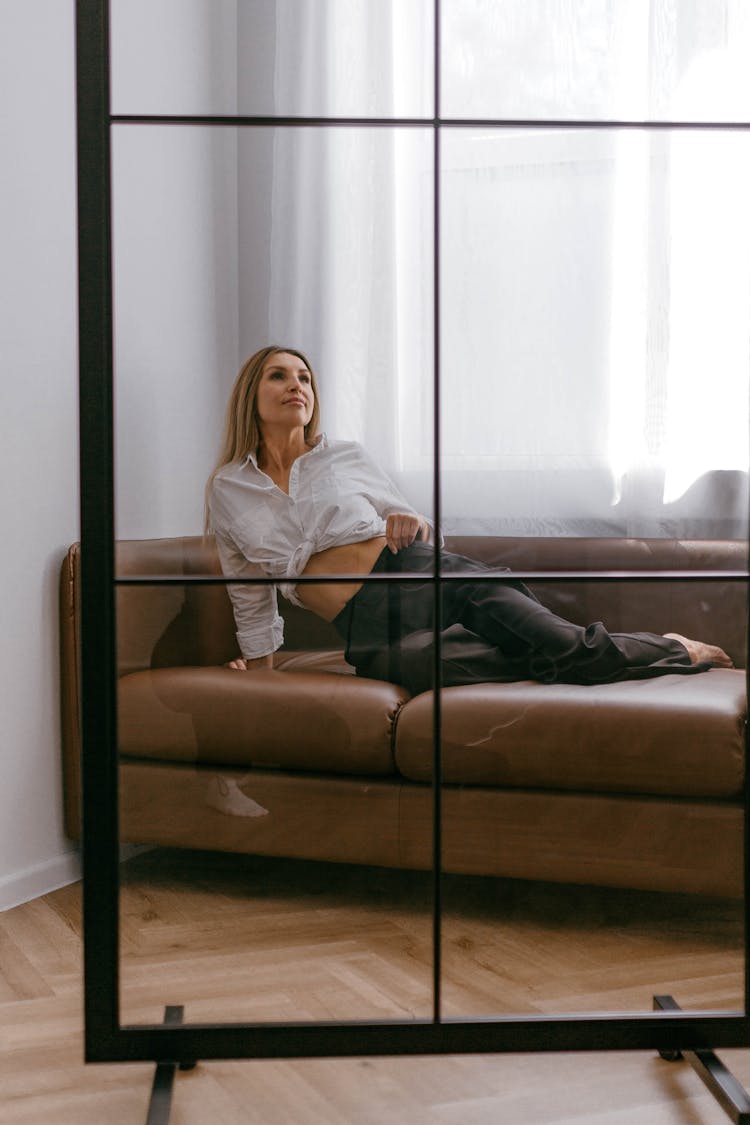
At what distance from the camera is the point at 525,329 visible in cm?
170

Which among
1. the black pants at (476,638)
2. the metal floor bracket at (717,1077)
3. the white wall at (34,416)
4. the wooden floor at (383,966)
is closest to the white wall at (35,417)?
the white wall at (34,416)

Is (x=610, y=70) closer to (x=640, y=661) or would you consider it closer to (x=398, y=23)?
(x=398, y=23)

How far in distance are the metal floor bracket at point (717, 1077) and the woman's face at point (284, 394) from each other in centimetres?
106

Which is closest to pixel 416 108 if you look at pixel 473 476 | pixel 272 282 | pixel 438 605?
pixel 272 282

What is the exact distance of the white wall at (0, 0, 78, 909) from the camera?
2555mm

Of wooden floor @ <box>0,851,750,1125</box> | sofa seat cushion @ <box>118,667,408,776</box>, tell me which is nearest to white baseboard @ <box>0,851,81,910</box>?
wooden floor @ <box>0,851,750,1125</box>

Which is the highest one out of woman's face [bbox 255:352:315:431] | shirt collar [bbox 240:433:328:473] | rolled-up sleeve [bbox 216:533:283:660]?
woman's face [bbox 255:352:315:431]

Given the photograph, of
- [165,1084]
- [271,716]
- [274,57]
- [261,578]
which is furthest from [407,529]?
[165,1084]

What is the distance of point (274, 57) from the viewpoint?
167cm

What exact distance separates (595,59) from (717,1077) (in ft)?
5.01

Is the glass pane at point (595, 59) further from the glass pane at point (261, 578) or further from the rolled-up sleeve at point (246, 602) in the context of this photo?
the rolled-up sleeve at point (246, 602)

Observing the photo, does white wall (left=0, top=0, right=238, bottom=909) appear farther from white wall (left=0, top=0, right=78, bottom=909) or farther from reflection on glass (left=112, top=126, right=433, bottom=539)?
reflection on glass (left=112, top=126, right=433, bottom=539)

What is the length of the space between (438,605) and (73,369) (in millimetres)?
1381

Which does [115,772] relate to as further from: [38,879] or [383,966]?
[38,879]
